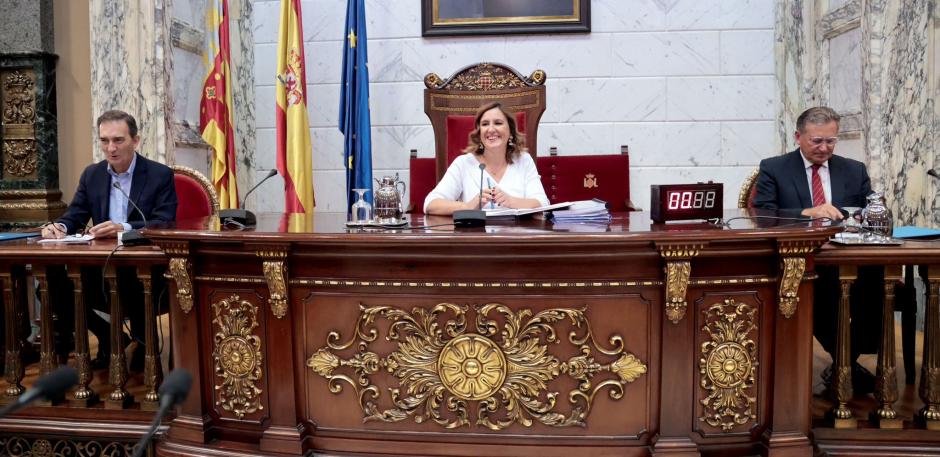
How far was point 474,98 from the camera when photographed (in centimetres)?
383

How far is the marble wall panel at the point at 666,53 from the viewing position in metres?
4.45

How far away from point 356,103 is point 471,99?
802 millimetres

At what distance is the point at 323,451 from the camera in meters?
2.04

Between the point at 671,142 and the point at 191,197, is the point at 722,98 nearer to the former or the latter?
the point at 671,142

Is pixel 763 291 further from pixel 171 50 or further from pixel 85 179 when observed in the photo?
pixel 171 50

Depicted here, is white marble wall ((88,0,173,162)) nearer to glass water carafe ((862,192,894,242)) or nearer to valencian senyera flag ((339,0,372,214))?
valencian senyera flag ((339,0,372,214))

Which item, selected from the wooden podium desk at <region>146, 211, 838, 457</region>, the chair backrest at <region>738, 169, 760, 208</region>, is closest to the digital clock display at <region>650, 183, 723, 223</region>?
the wooden podium desk at <region>146, 211, 838, 457</region>

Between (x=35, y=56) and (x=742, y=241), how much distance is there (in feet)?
12.4

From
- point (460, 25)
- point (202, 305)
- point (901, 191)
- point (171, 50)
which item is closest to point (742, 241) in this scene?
point (202, 305)

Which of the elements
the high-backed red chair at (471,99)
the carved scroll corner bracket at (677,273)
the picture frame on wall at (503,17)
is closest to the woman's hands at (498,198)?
the carved scroll corner bracket at (677,273)

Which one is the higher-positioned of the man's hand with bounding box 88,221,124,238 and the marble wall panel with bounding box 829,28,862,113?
the marble wall panel with bounding box 829,28,862,113

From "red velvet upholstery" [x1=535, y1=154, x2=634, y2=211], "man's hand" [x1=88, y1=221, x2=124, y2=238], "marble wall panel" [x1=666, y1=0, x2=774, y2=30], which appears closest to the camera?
"man's hand" [x1=88, y1=221, x2=124, y2=238]

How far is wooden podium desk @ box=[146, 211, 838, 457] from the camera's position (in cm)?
191

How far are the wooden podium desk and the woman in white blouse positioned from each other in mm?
981
